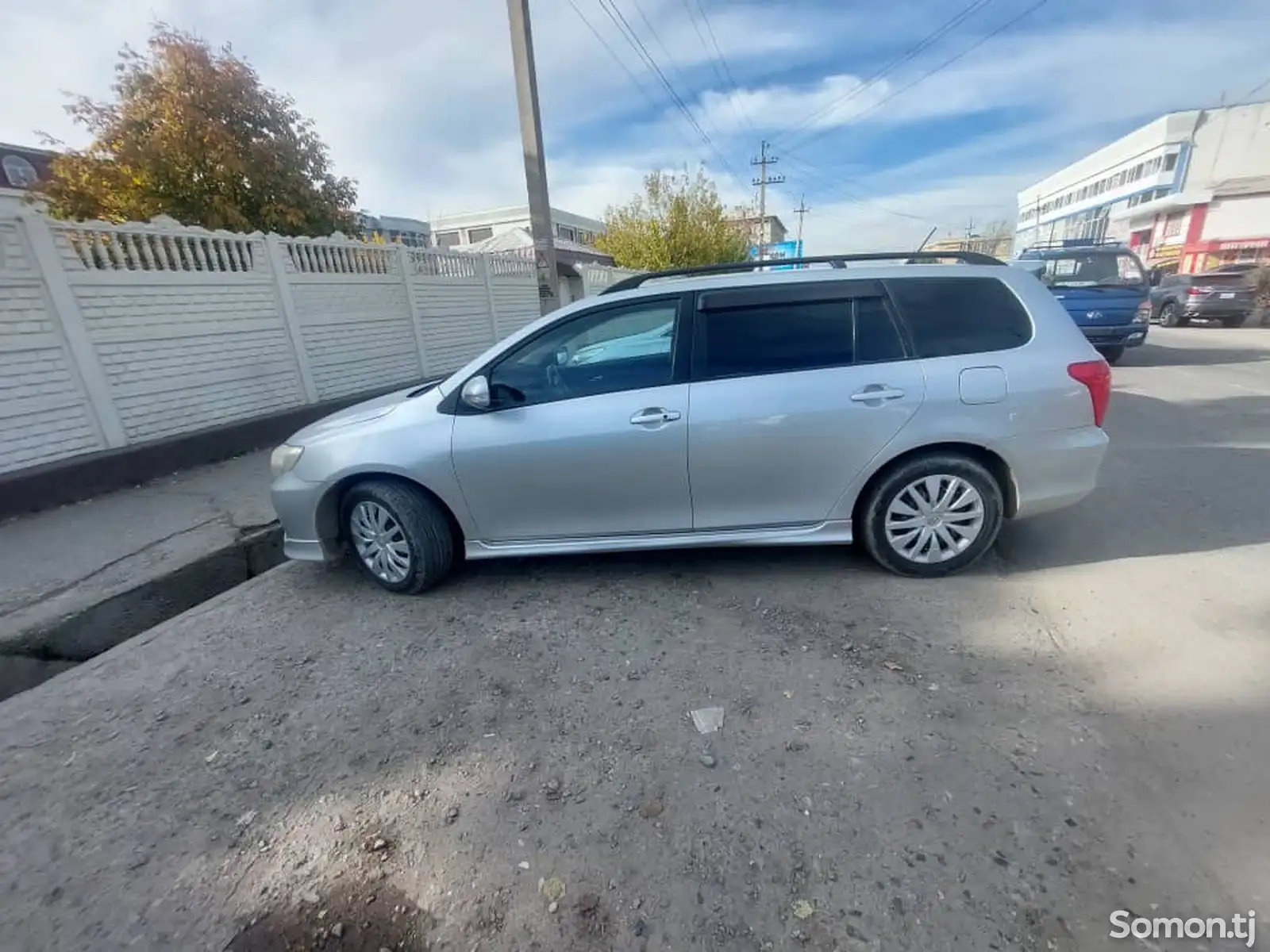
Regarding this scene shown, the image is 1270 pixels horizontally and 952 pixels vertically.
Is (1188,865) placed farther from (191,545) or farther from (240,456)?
(240,456)

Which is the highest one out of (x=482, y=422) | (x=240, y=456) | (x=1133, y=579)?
(x=482, y=422)

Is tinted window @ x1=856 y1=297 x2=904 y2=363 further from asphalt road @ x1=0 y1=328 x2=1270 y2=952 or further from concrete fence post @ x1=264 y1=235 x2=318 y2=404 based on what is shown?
concrete fence post @ x1=264 y1=235 x2=318 y2=404

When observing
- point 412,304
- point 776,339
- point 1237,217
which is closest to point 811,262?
point 776,339

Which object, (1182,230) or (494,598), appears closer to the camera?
(494,598)

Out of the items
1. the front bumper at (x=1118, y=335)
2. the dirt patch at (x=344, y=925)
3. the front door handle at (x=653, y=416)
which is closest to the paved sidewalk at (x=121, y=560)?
the dirt patch at (x=344, y=925)

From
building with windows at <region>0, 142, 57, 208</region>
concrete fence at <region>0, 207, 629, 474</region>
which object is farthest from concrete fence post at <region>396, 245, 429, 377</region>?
building with windows at <region>0, 142, 57, 208</region>

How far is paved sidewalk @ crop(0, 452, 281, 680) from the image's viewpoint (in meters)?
3.25

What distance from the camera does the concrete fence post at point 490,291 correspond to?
1043 centimetres

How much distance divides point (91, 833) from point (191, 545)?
2.62 meters

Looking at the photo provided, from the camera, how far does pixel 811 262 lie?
3.21 m

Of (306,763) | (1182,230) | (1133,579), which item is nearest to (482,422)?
(306,763)

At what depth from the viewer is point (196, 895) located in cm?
168

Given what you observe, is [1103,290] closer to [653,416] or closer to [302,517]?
[653,416]

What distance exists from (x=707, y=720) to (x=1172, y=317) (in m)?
20.8
